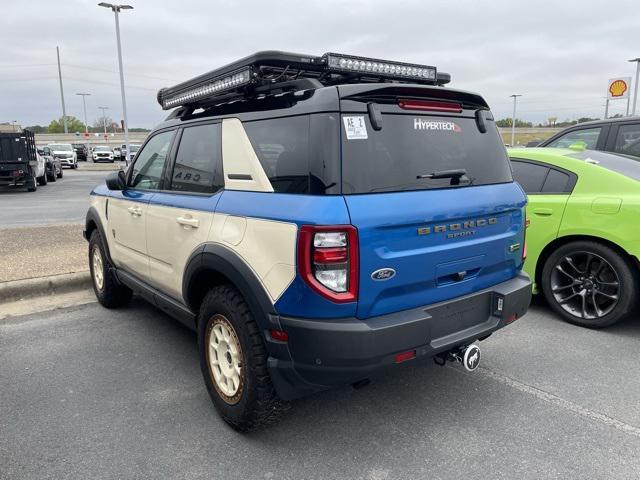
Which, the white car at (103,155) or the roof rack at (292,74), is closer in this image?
the roof rack at (292,74)

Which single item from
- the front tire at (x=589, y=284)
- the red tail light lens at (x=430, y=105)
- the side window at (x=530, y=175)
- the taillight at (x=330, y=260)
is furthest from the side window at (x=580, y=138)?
the taillight at (x=330, y=260)

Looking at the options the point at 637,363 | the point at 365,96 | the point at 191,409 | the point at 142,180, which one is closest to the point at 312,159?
the point at 365,96

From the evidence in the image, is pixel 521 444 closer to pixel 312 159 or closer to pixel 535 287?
pixel 312 159

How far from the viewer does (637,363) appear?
12.4 feet

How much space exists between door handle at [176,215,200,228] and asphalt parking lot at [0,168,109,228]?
8156 millimetres

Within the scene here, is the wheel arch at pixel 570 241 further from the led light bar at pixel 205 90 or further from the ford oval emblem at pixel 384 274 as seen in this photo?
the led light bar at pixel 205 90

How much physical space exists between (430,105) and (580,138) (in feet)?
15.5

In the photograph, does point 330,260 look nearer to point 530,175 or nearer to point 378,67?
point 378,67

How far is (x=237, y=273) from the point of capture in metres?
2.68

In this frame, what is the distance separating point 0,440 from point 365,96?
285 cm

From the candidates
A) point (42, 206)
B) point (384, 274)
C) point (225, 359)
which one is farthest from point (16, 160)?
point (384, 274)

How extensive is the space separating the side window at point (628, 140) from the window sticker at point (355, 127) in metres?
5.06

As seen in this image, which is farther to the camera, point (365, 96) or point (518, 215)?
point (518, 215)

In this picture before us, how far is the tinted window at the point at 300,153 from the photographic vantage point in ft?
7.90
